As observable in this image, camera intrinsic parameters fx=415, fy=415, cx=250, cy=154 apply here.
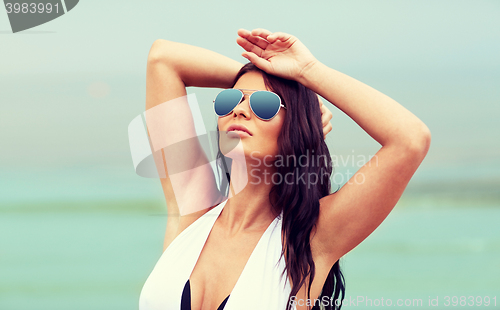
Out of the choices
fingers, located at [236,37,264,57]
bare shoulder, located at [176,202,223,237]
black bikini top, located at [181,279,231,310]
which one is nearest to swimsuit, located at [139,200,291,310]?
black bikini top, located at [181,279,231,310]

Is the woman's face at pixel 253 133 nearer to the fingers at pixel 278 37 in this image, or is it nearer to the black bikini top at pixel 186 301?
the fingers at pixel 278 37

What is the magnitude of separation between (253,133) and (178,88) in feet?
2.11

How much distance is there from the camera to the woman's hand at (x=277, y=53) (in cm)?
206

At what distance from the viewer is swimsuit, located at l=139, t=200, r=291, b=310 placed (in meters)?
1.96

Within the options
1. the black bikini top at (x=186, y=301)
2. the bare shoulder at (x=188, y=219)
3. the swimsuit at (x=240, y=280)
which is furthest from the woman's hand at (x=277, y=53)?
the black bikini top at (x=186, y=301)

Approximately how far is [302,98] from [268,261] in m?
0.85

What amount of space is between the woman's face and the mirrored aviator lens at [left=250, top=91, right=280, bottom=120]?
34 mm

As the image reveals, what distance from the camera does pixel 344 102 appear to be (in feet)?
6.38

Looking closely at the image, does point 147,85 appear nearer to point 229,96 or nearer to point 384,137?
point 229,96

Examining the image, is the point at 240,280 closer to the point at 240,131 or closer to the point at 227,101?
the point at 240,131

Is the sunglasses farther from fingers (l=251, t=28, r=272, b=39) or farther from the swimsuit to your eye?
the swimsuit

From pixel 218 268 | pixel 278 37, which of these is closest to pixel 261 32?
pixel 278 37

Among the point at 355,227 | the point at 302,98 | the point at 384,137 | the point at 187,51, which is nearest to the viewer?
the point at 384,137

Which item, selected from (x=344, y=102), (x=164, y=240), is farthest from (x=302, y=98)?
(x=164, y=240)
